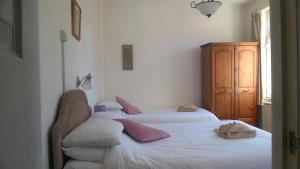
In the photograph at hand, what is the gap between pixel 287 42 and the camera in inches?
26.0

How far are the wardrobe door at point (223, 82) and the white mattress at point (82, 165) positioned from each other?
349 cm

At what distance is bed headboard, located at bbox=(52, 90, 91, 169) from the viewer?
1.80 m

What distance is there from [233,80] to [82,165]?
12.6ft

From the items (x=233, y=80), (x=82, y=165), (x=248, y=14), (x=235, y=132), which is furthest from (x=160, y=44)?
(x=82, y=165)

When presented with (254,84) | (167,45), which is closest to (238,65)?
(254,84)

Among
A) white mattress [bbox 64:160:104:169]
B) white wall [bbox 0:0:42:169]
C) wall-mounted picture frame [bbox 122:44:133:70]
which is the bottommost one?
white mattress [bbox 64:160:104:169]

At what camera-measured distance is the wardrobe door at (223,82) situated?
5004 millimetres

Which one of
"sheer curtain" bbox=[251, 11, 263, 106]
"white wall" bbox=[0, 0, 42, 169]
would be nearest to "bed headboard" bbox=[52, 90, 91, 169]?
"white wall" bbox=[0, 0, 42, 169]

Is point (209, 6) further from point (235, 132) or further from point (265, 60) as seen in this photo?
point (265, 60)

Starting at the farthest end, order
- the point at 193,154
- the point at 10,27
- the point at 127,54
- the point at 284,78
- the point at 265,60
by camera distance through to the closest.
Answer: the point at 127,54, the point at 265,60, the point at 193,154, the point at 284,78, the point at 10,27

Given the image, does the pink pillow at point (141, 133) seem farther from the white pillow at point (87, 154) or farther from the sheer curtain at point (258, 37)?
the sheer curtain at point (258, 37)

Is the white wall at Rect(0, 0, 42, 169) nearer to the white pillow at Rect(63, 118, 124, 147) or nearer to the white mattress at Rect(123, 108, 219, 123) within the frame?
the white pillow at Rect(63, 118, 124, 147)

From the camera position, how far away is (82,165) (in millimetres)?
1915

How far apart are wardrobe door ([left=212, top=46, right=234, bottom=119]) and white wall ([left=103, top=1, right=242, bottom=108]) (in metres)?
0.57
